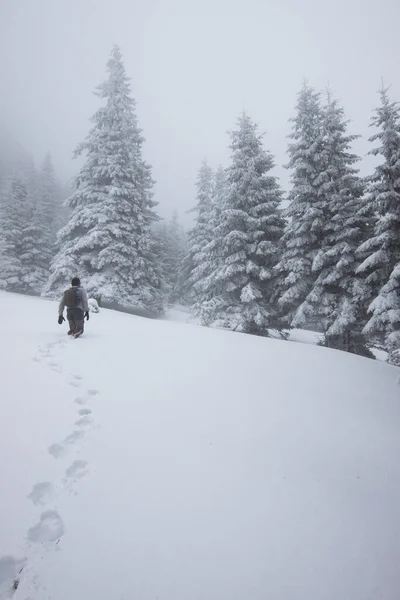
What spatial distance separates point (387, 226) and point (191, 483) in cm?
1009

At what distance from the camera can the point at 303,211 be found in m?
13.5

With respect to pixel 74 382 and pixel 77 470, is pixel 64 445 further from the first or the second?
pixel 74 382

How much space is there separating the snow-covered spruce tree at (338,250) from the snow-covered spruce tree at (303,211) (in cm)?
32

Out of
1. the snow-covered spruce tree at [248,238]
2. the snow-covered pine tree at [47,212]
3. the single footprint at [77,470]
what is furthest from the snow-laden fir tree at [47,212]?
the single footprint at [77,470]

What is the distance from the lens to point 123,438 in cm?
385

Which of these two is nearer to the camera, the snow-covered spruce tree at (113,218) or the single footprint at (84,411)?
the single footprint at (84,411)

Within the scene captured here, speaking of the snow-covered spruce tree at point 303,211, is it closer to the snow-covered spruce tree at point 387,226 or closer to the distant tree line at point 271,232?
the distant tree line at point 271,232

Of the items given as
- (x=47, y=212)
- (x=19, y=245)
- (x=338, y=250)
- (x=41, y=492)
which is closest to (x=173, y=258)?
(x=47, y=212)

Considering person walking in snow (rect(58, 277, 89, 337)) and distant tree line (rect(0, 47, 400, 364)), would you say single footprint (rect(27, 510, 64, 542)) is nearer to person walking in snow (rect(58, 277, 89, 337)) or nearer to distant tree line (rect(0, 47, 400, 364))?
person walking in snow (rect(58, 277, 89, 337))

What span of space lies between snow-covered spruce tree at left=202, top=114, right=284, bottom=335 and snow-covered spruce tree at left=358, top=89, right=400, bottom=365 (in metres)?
4.81

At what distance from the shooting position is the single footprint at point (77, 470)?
321 centimetres

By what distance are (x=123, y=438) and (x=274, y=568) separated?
2165 millimetres

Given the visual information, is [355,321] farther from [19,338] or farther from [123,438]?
[19,338]

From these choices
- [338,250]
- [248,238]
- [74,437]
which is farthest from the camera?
[248,238]
